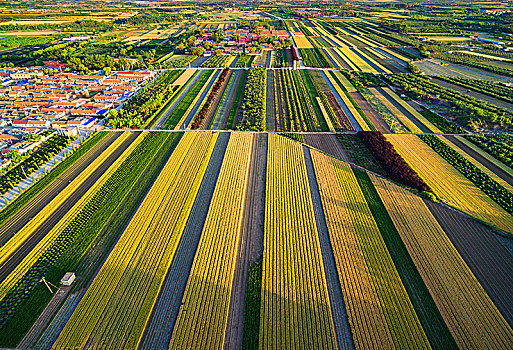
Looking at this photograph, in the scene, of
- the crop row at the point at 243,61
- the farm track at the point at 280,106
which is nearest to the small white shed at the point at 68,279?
the farm track at the point at 280,106

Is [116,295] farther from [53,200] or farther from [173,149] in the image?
[173,149]

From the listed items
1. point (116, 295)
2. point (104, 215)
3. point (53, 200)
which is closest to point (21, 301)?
point (116, 295)

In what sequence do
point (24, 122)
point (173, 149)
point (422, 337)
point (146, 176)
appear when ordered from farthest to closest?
point (24, 122) → point (173, 149) → point (146, 176) → point (422, 337)

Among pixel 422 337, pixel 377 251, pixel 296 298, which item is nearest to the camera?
pixel 422 337

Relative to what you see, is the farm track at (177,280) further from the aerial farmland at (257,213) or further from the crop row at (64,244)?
the crop row at (64,244)

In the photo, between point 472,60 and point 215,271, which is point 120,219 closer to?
point 215,271

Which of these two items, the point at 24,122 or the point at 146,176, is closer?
the point at 146,176
